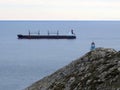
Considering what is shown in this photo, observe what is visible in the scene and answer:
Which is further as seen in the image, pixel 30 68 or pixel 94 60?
pixel 30 68

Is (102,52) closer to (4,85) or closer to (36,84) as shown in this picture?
(36,84)

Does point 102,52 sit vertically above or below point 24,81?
above

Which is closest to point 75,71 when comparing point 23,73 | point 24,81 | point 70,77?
point 70,77

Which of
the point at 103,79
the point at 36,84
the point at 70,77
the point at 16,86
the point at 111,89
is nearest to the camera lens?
the point at 111,89

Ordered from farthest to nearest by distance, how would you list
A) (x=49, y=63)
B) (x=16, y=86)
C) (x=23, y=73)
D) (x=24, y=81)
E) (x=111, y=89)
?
(x=49, y=63) → (x=23, y=73) → (x=24, y=81) → (x=16, y=86) → (x=111, y=89)

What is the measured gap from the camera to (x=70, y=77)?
235 inches

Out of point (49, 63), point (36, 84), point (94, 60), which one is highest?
point (94, 60)

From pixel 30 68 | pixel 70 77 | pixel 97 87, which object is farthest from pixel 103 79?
pixel 30 68

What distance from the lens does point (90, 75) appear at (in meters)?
5.61

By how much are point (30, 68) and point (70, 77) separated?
79.6m

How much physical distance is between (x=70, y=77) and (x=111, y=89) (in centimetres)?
108

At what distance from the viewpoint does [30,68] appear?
280ft

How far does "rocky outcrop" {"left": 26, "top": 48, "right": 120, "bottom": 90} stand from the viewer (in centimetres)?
527

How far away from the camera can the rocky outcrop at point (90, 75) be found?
17.3ft
